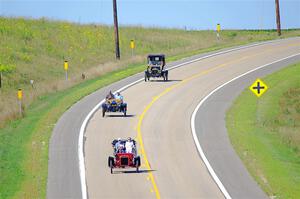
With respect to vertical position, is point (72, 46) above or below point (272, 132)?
above

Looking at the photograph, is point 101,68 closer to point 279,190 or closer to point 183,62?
point 183,62

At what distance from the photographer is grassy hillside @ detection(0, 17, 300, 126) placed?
60438 mm

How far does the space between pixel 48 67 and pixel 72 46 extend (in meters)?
10.2

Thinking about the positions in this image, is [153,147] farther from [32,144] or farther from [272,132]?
[272,132]

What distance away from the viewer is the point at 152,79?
54812mm

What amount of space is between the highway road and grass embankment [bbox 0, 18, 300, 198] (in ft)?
2.83

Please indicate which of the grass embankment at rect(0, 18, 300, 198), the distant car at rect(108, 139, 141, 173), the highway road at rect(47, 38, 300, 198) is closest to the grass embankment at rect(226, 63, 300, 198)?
the highway road at rect(47, 38, 300, 198)

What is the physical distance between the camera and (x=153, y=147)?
3347 centimetres

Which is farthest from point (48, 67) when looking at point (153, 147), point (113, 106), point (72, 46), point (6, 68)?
point (153, 147)

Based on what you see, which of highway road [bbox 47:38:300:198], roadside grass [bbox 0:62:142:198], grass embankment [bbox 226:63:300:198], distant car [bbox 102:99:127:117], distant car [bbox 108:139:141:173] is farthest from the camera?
distant car [bbox 102:99:127:117]

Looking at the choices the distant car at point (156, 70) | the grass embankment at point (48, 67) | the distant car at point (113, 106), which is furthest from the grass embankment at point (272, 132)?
the grass embankment at point (48, 67)

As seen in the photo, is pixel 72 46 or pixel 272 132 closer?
pixel 272 132

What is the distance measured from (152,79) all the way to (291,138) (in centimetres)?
1920

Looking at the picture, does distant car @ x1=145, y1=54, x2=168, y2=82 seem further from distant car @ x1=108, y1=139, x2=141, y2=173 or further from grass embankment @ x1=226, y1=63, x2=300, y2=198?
distant car @ x1=108, y1=139, x2=141, y2=173
